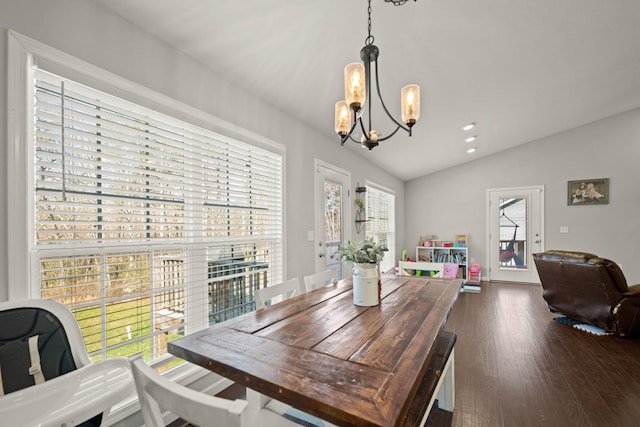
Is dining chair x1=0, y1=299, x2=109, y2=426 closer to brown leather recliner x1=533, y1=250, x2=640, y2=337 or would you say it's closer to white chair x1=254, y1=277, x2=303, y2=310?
white chair x1=254, y1=277, x2=303, y2=310

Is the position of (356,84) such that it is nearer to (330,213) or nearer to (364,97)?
(364,97)

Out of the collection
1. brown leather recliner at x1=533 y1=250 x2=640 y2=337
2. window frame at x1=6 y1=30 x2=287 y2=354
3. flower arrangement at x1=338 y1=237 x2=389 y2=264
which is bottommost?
brown leather recliner at x1=533 y1=250 x2=640 y2=337

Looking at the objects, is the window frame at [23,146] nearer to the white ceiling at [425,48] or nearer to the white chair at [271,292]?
the white ceiling at [425,48]

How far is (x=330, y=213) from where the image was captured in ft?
12.2

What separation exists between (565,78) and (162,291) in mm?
4906

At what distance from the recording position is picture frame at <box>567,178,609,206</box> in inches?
210

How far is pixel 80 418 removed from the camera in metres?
0.87

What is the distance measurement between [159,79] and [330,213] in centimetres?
243

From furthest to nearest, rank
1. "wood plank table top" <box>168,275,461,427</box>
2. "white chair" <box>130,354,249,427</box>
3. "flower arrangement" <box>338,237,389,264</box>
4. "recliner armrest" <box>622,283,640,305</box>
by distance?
"recliner armrest" <box>622,283,640,305</box> < "flower arrangement" <box>338,237,389,264</box> < "wood plank table top" <box>168,275,461,427</box> < "white chair" <box>130,354,249,427</box>

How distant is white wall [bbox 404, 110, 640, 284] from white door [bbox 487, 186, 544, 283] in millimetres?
145

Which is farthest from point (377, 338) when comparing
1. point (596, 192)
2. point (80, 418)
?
point (596, 192)

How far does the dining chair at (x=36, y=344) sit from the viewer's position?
41.2 inches

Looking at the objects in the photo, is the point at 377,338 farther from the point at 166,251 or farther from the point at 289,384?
the point at 166,251

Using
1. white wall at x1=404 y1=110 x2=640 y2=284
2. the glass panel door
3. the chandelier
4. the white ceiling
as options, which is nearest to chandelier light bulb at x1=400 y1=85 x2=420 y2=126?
the chandelier
